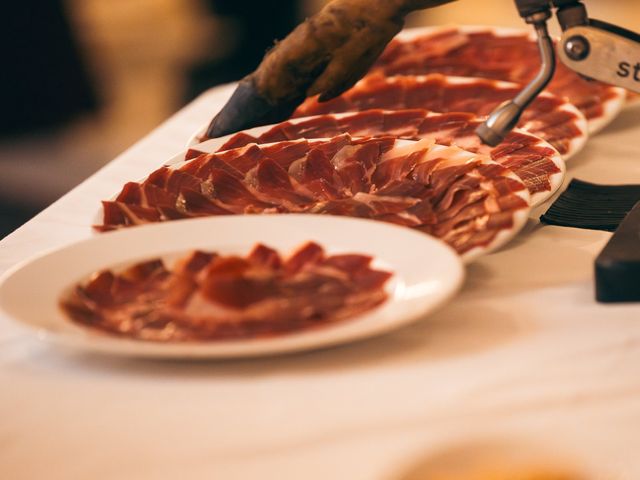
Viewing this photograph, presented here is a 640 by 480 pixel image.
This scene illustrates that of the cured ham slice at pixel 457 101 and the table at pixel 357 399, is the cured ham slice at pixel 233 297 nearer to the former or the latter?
the table at pixel 357 399

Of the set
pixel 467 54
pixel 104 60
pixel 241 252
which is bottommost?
pixel 104 60

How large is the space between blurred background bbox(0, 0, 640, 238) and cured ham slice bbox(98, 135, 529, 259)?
2742mm

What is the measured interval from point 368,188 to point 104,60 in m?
3.20

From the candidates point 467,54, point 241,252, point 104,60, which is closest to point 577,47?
point 241,252

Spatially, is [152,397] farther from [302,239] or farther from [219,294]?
[302,239]

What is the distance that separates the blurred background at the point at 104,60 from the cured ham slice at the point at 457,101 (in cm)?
245

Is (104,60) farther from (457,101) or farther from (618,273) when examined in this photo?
(618,273)

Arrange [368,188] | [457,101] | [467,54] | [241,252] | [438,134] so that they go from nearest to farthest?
[241,252]
[368,188]
[438,134]
[457,101]
[467,54]

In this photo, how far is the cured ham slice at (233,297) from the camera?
0.69 metres

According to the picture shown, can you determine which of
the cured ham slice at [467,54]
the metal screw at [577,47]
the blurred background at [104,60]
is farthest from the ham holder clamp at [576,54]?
the blurred background at [104,60]

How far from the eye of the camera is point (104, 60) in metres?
3.93

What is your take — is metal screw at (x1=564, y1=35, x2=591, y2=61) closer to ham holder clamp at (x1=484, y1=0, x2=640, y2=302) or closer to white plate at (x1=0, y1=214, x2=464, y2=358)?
ham holder clamp at (x1=484, y1=0, x2=640, y2=302)

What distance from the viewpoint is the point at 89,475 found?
1.98 feet

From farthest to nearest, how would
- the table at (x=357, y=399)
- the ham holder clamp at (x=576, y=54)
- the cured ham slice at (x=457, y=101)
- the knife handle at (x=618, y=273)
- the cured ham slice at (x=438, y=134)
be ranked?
the cured ham slice at (x=457, y=101) → the cured ham slice at (x=438, y=134) → the ham holder clamp at (x=576, y=54) → the knife handle at (x=618, y=273) → the table at (x=357, y=399)
